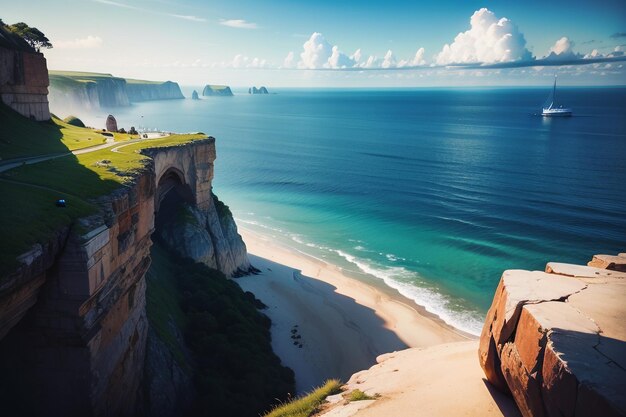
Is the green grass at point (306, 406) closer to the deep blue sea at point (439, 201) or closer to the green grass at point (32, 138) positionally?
the green grass at point (32, 138)

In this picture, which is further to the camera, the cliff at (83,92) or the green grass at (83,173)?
the cliff at (83,92)

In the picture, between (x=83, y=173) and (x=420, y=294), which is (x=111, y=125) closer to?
(x=83, y=173)

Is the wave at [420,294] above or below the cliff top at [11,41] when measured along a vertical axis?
below

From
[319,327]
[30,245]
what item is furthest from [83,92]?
[30,245]

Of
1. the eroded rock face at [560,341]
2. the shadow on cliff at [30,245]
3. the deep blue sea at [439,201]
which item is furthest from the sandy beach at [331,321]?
the eroded rock face at [560,341]

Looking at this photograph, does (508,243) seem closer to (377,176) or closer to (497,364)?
(377,176)

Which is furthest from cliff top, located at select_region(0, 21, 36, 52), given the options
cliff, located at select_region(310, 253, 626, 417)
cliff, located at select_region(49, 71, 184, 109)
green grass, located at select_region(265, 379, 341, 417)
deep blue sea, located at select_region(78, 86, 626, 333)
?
cliff, located at select_region(49, 71, 184, 109)

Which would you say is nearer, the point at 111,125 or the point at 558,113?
the point at 111,125
